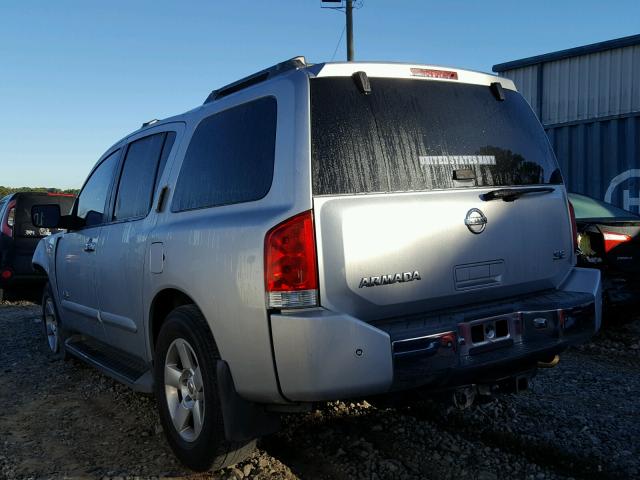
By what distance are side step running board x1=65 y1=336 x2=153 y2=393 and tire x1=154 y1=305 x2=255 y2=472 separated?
243 millimetres

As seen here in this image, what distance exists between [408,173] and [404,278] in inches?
19.8

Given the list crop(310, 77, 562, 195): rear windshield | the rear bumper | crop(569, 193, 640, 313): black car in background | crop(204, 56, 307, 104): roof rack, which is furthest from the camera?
crop(569, 193, 640, 313): black car in background

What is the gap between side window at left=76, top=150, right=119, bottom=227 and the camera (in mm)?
4555

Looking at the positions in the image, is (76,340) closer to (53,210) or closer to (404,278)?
(53,210)

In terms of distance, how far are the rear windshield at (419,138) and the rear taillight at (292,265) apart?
0.64ft

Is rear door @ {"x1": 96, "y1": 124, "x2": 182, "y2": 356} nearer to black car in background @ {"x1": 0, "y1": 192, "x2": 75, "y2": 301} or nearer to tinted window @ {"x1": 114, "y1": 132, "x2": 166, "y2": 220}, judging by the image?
tinted window @ {"x1": 114, "y1": 132, "x2": 166, "y2": 220}

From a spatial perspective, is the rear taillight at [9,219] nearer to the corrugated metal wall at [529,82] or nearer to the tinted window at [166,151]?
the tinted window at [166,151]

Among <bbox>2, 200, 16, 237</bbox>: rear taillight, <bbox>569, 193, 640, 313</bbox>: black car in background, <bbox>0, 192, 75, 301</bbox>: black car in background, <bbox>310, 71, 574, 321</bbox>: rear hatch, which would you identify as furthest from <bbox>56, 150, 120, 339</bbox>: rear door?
<bbox>2, 200, 16, 237</bbox>: rear taillight

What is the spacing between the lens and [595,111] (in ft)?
33.7

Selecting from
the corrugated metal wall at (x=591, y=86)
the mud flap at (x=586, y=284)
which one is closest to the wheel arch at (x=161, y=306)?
the mud flap at (x=586, y=284)

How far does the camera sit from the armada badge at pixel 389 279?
2.62 m

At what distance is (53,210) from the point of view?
4.86 metres

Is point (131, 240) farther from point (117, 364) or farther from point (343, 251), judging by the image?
point (343, 251)

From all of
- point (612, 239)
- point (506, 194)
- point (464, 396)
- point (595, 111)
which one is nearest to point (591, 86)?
point (595, 111)
